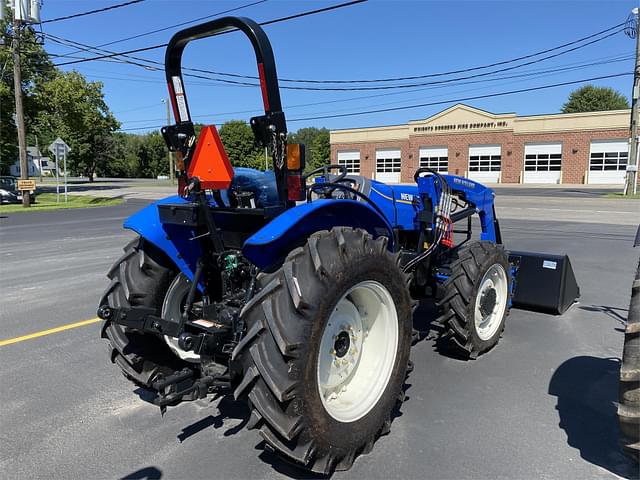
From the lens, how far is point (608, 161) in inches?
1702

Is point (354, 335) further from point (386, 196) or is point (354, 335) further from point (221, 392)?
point (386, 196)

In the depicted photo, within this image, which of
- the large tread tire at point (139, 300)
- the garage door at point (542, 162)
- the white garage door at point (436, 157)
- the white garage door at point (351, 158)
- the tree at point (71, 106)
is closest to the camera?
the large tread tire at point (139, 300)


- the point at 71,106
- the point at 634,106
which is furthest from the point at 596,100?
the point at 71,106

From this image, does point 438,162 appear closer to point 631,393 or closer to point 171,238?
point 171,238

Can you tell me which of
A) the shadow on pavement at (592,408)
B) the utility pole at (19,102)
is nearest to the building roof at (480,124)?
the utility pole at (19,102)

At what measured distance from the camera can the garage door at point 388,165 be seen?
180ft

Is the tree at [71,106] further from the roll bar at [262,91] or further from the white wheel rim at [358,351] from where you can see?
the white wheel rim at [358,351]

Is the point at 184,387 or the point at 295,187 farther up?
the point at 295,187

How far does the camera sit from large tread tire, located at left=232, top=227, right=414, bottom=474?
2.36 meters

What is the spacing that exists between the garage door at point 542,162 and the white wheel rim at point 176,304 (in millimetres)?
48629

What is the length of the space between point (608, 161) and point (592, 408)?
1857 inches

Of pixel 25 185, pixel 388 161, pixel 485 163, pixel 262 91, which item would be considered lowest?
pixel 25 185

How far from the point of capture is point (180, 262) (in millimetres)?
3170

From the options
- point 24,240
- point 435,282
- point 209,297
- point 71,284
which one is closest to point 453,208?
point 435,282
